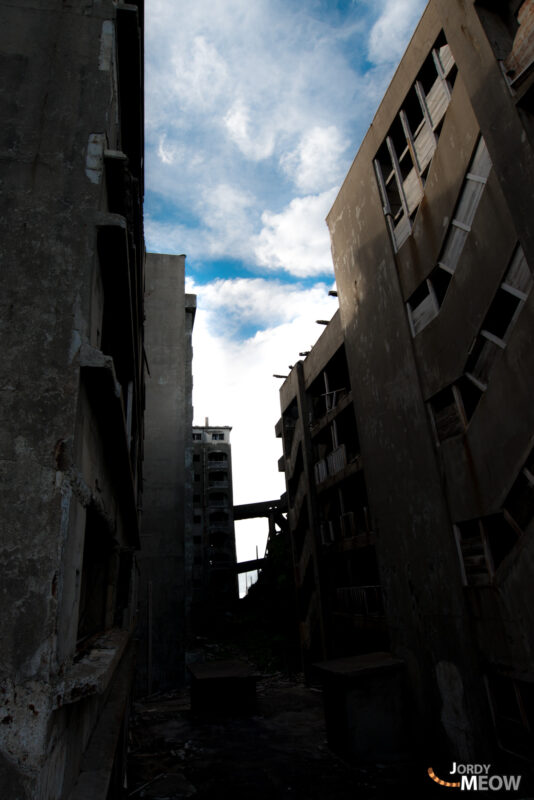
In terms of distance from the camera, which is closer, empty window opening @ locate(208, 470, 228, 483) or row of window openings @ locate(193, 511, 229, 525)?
row of window openings @ locate(193, 511, 229, 525)

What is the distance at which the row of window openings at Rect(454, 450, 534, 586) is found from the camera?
7.04 m

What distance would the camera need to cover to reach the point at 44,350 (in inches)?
111

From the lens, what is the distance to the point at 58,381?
8.99 ft

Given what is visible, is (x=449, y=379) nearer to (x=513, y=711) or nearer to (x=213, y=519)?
(x=513, y=711)

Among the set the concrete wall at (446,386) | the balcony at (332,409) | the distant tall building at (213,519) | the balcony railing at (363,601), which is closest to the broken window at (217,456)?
the distant tall building at (213,519)

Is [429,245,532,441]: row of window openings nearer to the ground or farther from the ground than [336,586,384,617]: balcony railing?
farther from the ground

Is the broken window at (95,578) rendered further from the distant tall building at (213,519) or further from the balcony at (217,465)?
the balcony at (217,465)

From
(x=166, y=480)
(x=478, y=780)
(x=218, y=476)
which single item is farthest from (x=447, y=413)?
(x=218, y=476)

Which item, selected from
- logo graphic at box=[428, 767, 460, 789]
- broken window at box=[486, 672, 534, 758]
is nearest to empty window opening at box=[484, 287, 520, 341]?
broken window at box=[486, 672, 534, 758]

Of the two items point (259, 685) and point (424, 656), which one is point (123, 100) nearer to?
point (424, 656)

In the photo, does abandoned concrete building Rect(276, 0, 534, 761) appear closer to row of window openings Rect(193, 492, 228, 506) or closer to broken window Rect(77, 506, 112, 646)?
broken window Rect(77, 506, 112, 646)

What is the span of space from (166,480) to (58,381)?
17.1 metres

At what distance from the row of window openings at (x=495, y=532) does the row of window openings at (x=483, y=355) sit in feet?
5.43

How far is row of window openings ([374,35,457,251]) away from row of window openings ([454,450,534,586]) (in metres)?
6.31
